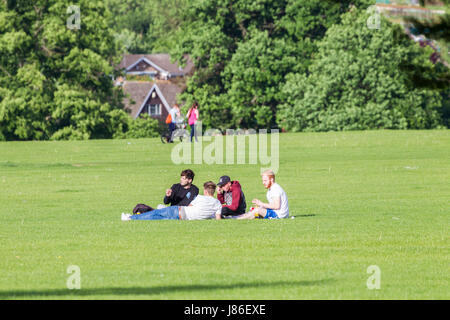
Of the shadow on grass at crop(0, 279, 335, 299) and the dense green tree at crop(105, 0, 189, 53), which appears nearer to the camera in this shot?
the shadow on grass at crop(0, 279, 335, 299)

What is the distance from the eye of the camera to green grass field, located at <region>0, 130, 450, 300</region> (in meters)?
12.2

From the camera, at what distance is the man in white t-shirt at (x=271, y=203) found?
2006cm

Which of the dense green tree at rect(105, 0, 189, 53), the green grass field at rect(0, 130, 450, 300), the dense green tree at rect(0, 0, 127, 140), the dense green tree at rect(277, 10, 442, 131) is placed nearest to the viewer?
the green grass field at rect(0, 130, 450, 300)

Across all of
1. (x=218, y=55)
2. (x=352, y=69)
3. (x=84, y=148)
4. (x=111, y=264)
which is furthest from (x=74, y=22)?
(x=111, y=264)

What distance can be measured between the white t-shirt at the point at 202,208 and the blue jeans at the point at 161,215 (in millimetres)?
267

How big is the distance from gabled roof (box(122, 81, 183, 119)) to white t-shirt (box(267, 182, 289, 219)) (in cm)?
10096

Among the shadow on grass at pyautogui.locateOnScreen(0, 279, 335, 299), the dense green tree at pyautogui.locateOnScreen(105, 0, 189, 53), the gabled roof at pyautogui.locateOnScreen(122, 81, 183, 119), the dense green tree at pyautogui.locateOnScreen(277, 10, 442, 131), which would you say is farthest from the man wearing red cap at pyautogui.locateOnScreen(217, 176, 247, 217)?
the dense green tree at pyautogui.locateOnScreen(105, 0, 189, 53)

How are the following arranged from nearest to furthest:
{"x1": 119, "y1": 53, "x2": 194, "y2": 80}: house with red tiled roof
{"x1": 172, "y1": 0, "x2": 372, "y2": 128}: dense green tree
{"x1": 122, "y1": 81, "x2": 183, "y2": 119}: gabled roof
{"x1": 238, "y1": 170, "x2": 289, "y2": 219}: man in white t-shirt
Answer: {"x1": 238, "y1": 170, "x2": 289, "y2": 219}: man in white t-shirt, {"x1": 172, "y1": 0, "x2": 372, "y2": 128}: dense green tree, {"x1": 122, "y1": 81, "x2": 183, "y2": 119}: gabled roof, {"x1": 119, "y1": 53, "x2": 194, "y2": 80}: house with red tiled roof

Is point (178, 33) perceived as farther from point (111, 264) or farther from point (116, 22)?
point (116, 22)

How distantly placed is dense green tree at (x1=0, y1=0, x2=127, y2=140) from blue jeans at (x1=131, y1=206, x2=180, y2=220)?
158ft

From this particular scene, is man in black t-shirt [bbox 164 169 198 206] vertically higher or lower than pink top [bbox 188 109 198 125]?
lower

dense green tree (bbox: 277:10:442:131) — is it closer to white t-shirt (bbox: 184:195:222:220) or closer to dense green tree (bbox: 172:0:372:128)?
dense green tree (bbox: 172:0:372:128)

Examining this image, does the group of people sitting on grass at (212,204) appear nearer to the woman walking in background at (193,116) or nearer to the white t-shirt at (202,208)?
the white t-shirt at (202,208)

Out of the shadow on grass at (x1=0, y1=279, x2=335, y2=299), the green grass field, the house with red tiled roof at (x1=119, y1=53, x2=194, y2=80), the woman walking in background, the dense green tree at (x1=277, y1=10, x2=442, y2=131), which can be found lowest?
the shadow on grass at (x1=0, y1=279, x2=335, y2=299)
